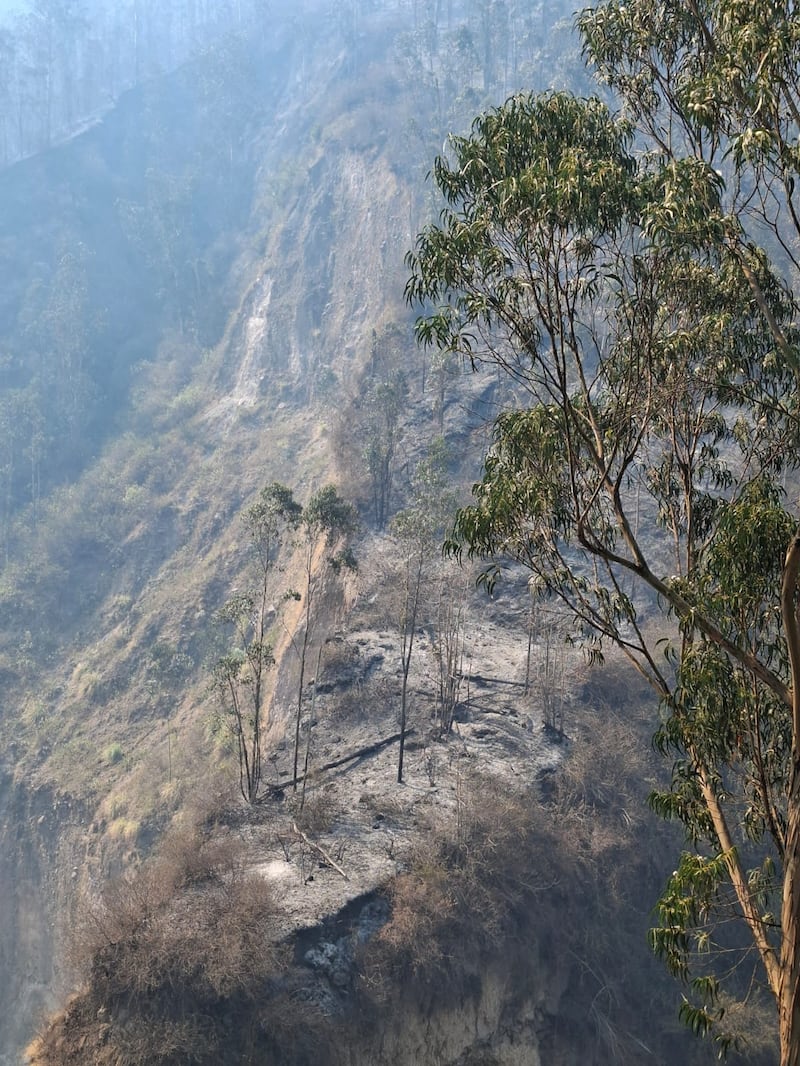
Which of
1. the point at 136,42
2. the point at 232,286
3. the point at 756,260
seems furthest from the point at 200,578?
the point at 136,42

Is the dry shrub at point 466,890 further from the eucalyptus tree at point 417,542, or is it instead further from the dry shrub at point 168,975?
the eucalyptus tree at point 417,542

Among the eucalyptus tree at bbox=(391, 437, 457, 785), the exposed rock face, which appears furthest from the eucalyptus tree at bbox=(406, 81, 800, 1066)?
the exposed rock face

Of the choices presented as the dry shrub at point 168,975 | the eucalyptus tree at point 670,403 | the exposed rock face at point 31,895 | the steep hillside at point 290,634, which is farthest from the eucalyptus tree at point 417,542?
the eucalyptus tree at point 670,403

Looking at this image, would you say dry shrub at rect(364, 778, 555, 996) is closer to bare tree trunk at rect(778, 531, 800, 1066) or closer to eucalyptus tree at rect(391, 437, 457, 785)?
eucalyptus tree at rect(391, 437, 457, 785)

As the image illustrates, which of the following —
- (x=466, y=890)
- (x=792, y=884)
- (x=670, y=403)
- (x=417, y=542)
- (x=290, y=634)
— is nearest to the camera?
(x=792, y=884)

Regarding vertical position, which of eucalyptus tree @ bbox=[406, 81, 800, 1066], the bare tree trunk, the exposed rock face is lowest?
the exposed rock face

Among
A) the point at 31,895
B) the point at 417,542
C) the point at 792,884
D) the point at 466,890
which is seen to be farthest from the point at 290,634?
the point at 792,884

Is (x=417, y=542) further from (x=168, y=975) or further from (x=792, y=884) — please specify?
(x=792, y=884)

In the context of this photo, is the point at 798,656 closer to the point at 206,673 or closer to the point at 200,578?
the point at 206,673
